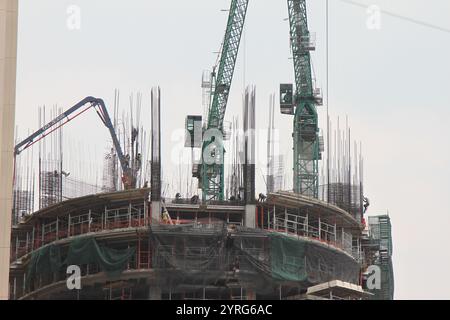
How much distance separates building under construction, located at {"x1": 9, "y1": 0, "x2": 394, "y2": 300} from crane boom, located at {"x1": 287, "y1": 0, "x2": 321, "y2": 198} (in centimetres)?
1746

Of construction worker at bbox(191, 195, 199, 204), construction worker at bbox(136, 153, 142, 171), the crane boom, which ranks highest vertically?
the crane boom

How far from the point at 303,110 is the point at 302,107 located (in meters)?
0.52

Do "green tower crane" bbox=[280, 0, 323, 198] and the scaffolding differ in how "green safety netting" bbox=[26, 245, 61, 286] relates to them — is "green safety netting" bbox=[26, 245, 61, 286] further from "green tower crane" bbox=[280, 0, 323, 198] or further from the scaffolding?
"green tower crane" bbox=[280, 0, 323, 198]

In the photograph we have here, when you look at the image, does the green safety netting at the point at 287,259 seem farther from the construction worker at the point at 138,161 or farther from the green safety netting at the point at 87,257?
the construction worker at the point at 138,161

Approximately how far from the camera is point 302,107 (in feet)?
337

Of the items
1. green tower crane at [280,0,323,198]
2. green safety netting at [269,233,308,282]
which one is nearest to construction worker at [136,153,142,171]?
green safety netting at [269,233,308,282]

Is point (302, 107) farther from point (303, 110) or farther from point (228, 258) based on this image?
point (228, 258)

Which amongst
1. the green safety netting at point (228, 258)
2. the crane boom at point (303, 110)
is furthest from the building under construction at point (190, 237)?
the crane boom at point (303, 110)

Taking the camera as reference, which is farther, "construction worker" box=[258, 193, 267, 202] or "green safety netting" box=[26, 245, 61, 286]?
"construction worker" box=[258, 193, 267, 202]

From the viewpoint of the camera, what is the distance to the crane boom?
101062 mm

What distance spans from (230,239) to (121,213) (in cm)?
789

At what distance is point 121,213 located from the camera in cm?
7281
